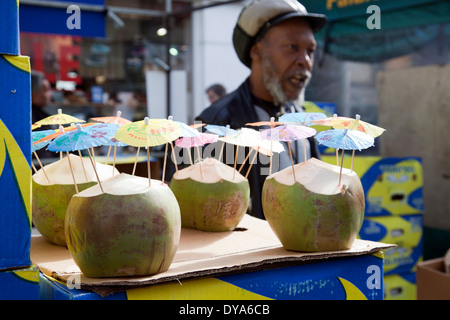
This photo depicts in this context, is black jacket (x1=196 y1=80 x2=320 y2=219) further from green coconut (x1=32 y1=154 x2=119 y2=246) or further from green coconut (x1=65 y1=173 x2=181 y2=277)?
green coconut (x1=65 y1=173 x2=181 y2=277)

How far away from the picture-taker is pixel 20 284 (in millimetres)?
802

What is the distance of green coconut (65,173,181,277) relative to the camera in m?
0.84

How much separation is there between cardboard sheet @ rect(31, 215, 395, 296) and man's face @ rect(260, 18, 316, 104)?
91 centimetres

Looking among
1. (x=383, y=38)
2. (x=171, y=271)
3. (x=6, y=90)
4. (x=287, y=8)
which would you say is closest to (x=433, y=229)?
(x=383, y=38)

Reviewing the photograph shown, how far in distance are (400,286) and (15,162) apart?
2.68 meters

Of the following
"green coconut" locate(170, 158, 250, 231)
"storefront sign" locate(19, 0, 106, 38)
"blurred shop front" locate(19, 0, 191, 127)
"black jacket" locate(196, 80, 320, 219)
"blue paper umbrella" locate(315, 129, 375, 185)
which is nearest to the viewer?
"blue paper umbrella" locate(315, 129, 375, 185)

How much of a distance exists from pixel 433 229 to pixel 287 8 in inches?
83.4

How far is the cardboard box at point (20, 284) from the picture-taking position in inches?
31.1

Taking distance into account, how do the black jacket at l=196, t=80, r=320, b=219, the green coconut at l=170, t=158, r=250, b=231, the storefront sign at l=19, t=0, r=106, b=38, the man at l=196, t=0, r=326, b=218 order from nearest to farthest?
the green coconut at l=170, t=158, r=250, b=231 → the man at l=196, t=0, r=326, b=218 → the black jacket at l=196, t=80, r=320, b=219 → the storefront sign at l=19, t=0, r=106, b=38

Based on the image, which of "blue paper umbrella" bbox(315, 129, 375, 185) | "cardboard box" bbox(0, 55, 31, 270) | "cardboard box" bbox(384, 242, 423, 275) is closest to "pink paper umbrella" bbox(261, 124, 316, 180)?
"blue paper umbrella" bbox(315, 129, 375, 185)

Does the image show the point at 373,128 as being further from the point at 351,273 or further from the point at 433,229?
the point at 433,229

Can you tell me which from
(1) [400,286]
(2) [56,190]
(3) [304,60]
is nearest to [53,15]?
(3) [304,60]

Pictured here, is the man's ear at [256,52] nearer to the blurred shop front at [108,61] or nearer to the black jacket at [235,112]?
the black jacket at [235,112]

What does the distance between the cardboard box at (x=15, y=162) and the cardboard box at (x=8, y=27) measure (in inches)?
0.6
